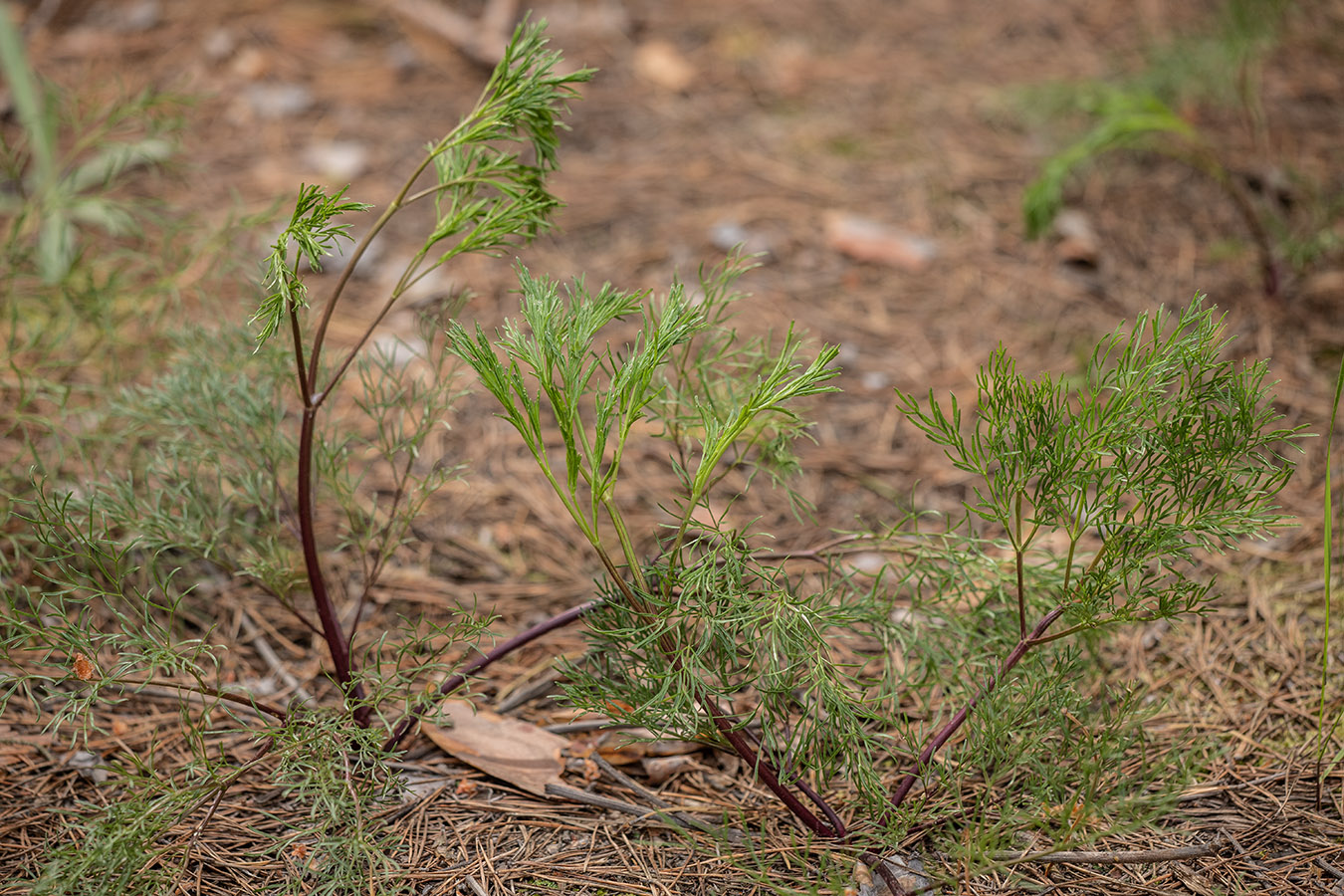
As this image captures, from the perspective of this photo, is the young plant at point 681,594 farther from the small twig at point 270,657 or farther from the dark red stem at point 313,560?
the small twig at point 270,657

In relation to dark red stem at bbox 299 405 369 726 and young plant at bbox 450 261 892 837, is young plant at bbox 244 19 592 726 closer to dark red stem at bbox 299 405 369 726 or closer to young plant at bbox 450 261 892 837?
dark red stem at bbox 299 405 369 726

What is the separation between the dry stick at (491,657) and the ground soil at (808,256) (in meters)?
0.12

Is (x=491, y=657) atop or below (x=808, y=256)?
below

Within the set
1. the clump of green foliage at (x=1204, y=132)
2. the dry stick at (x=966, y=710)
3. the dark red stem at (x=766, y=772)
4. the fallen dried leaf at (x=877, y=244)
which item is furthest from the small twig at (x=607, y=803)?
the fallen dried leaf at (x=877, y=244)

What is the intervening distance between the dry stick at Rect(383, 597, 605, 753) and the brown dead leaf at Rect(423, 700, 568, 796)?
6 cm

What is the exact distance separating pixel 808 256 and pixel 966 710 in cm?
198

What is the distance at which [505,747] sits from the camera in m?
1.79

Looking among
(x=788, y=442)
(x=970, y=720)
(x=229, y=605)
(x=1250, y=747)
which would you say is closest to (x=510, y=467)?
(x=229, y=605)

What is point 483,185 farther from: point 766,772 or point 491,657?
point 766,772

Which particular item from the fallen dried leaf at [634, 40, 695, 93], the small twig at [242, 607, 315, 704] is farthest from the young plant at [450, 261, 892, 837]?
the fallen dried leaf at [634, 40, 695, 93]

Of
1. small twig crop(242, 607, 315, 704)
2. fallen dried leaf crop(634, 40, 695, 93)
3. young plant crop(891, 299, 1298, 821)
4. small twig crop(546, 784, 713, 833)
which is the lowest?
small twig crop(242, 607, 315, 704)

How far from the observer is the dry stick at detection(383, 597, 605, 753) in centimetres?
158

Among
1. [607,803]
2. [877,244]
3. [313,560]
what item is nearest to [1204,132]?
[877,244]

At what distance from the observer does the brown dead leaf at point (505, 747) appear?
5.70 ft
